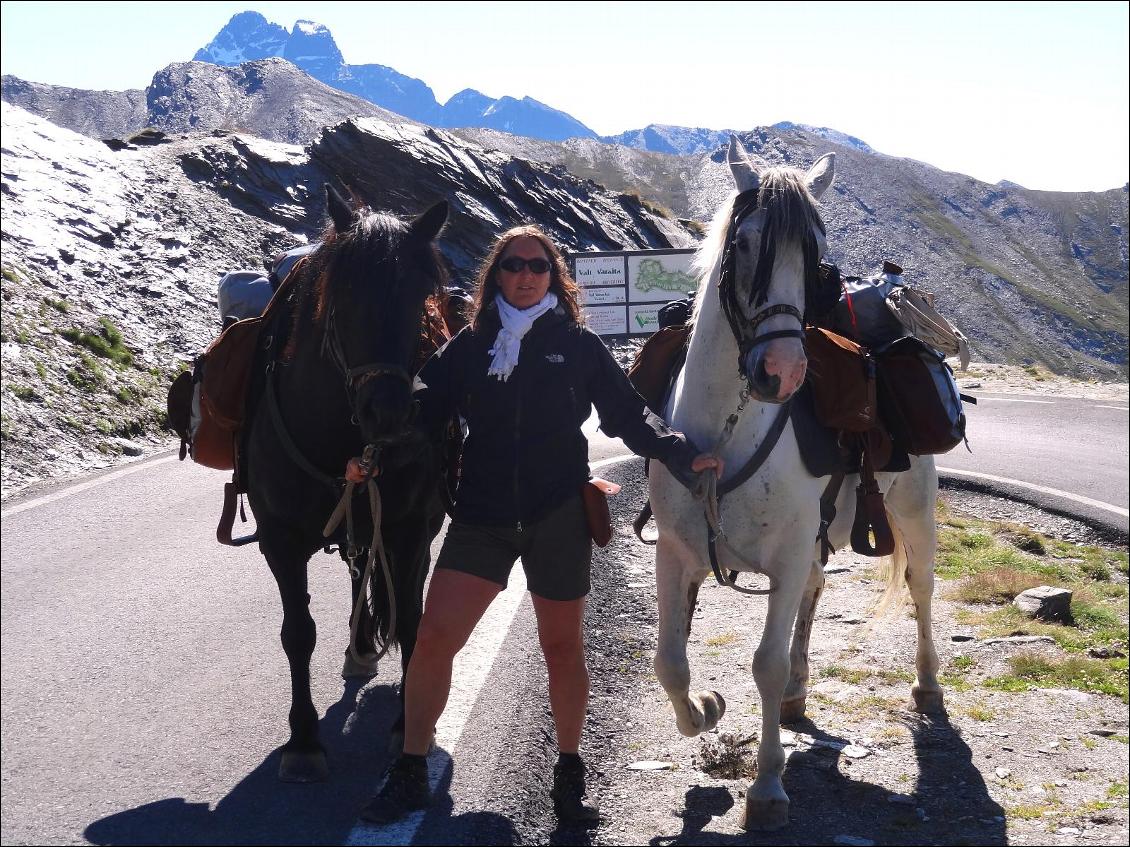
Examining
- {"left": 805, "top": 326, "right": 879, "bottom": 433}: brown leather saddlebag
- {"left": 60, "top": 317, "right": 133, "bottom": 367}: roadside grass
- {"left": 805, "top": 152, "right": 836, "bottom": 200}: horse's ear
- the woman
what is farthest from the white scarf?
{"left": 60, "top": 317, "right": 133, "bottom": 367}: roadside grass

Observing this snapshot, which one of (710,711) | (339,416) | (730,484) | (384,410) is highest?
(384,410)

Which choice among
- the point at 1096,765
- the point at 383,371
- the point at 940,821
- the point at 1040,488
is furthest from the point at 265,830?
the point at 1040,488

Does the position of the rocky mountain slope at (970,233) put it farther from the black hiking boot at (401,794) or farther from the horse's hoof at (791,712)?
the black hiking boot at (401,794)

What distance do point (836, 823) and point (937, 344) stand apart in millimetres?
2868

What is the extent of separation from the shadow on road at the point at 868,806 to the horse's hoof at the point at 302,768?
143 centimetres

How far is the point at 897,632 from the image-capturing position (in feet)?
22.2

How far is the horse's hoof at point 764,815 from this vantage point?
4074 millimetres

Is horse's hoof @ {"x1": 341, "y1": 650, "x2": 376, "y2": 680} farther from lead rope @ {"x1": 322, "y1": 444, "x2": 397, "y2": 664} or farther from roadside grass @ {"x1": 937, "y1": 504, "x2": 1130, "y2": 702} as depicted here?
roadside grass @ {"x1": 937, "y1": 504, "x2": 1130, "y2": 702}

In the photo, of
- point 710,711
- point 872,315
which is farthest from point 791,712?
point 872,315

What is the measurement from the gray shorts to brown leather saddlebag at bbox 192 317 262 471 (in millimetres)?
1508

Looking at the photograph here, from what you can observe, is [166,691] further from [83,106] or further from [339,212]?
[83,106]

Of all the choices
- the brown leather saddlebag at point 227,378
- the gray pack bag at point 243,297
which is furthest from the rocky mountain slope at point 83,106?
the brown leather saddlebag at point 227,378

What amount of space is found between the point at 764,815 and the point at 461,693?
1.77m

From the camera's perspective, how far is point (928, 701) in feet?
17.9
